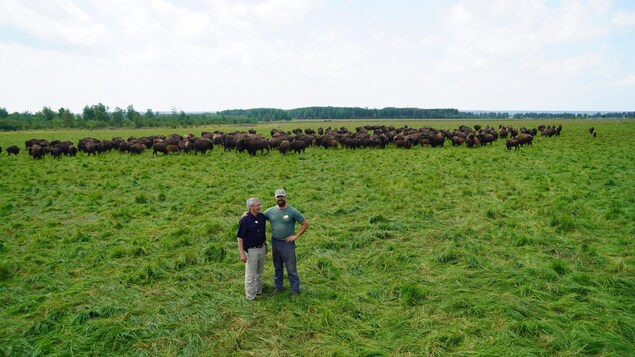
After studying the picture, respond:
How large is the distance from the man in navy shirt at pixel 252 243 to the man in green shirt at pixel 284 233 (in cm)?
22

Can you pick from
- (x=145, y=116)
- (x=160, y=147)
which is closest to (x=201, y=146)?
(x=160, y=147)

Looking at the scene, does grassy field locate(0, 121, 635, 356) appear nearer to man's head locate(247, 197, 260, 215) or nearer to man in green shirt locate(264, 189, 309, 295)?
man in green shirt locate(264, 189, 309, 295)

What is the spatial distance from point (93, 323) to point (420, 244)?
704cm

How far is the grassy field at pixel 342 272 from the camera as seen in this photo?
534 centimetres

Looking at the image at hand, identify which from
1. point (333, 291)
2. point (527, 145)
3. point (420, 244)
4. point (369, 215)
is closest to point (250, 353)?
point (333, 291)

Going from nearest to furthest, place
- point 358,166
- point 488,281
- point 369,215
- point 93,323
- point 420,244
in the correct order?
1. point 93,323
2. point 488,281
3. point 420,244
4. point 369,215
5. point 358,166

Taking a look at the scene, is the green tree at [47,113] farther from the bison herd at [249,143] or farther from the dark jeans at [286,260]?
the dark jeans at [286,260]

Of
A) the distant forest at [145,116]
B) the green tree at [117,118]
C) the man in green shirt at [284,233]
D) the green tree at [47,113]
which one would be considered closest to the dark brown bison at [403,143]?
the man in green shirt at [284,233]

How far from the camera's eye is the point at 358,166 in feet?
71.8

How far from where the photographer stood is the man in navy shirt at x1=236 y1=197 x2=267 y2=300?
6.41 m

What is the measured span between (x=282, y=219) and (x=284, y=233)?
0.27 meters

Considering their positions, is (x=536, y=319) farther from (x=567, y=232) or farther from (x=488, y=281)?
(x=567, y=232)

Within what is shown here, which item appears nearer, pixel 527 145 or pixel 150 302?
pixel 150 302

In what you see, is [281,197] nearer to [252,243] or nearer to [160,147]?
[252,243]
